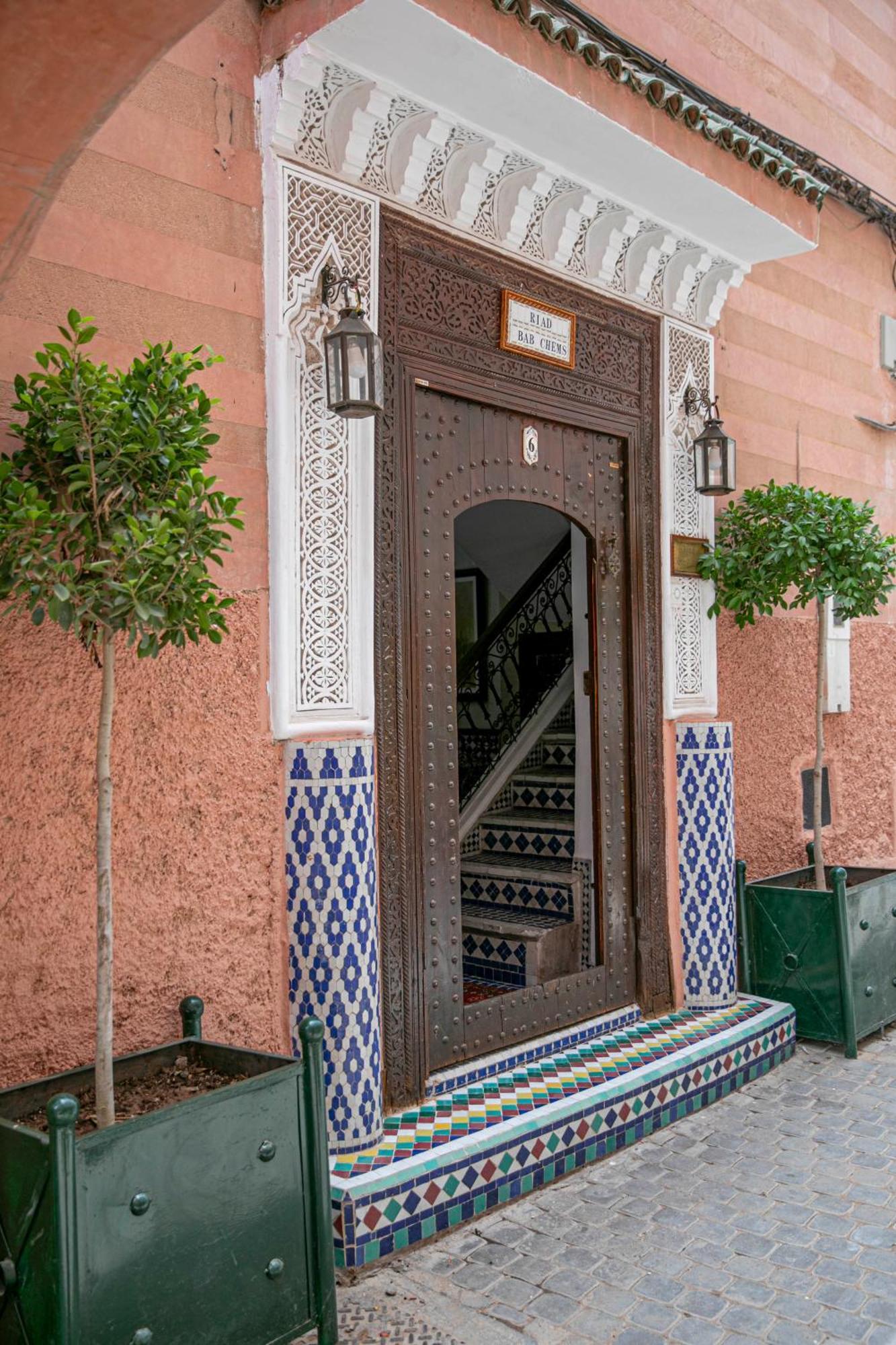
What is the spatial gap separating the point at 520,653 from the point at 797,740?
2618 mm

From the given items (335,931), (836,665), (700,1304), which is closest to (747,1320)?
(700,1304)

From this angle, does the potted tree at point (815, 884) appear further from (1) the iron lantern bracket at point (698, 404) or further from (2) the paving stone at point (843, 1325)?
(2) the paving stone at point (843, 1325)

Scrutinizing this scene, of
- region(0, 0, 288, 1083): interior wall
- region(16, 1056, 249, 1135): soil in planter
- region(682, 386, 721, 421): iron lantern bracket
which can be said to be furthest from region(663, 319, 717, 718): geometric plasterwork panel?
region(16, 1056, 249, 1135): soil in planter

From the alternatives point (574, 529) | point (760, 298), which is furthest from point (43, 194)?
point (760, 298)

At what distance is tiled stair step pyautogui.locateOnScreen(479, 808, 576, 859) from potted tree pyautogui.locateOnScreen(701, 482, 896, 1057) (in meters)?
1.09

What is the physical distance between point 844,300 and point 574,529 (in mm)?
2872

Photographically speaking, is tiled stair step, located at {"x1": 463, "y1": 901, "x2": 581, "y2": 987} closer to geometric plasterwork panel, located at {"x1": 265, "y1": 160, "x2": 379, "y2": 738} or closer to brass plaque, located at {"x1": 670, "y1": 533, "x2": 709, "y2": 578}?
brass plaque, located at {"x1": 670, "y1": 533, "x2": 709, "y2": 578}

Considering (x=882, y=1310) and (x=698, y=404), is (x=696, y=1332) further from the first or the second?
(x=698, y=404)

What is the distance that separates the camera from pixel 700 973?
4.89 m

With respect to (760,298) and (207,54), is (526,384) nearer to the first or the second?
(207,54)

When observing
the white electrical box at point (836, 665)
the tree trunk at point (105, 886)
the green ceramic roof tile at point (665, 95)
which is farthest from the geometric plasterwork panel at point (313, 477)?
the white electrical box at point (836, 665)

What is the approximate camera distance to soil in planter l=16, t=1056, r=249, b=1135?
2.46 m

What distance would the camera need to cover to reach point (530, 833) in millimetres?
6129

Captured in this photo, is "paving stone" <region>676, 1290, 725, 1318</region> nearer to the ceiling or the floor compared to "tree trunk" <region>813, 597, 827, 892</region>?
nearer to the floor
